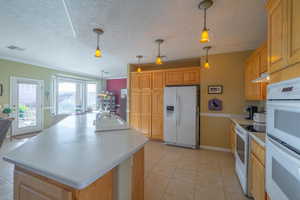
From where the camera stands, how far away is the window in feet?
18.9

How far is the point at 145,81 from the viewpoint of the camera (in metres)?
4.56

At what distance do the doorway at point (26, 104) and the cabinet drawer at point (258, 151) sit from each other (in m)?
6.33

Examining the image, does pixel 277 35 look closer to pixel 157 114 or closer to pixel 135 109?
pixel 157 114

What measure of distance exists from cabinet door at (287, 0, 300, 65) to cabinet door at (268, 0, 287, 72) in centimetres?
6

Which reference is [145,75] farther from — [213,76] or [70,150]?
[70,150]

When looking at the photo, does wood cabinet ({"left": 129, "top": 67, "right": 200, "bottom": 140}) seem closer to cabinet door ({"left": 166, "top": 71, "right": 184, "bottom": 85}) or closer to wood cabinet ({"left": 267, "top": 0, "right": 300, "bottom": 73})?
cabinet door ({"left": 166, "top": 71, "right": 184, "bottom": 85})

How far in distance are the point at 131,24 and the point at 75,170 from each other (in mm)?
2177

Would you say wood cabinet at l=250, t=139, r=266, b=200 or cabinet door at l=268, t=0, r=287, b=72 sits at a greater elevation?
cabinet door at l=268, t=0, r=287, b=72

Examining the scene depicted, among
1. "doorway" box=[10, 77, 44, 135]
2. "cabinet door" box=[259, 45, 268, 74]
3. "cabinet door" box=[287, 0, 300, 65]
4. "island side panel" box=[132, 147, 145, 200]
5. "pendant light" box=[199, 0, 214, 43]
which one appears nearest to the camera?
"cabinet door" box=[287, 0, 300, 65]

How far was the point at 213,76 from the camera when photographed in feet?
12.1

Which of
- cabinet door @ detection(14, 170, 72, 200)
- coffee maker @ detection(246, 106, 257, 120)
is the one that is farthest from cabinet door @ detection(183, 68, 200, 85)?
cabinet door @ detection(14, 170, 72, 200)

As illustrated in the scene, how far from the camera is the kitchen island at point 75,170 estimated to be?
82 cm

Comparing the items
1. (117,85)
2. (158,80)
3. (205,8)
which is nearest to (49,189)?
(205,8)

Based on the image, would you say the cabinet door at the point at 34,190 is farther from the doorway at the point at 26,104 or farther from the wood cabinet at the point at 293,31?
the doorway at the point at 26,104
